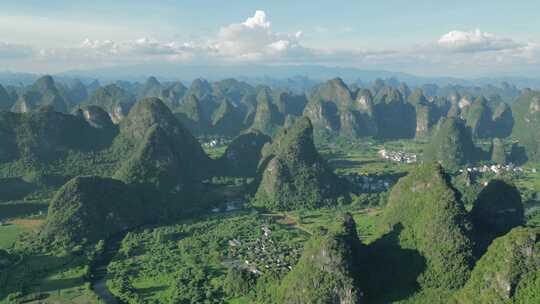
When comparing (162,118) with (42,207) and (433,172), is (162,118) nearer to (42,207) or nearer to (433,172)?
(42,207)

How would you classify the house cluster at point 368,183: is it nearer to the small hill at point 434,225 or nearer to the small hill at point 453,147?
the small hill at point 453,147

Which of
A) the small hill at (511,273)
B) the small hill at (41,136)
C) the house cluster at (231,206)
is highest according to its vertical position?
the small hill at (41,136)

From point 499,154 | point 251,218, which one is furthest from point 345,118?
point 251,218

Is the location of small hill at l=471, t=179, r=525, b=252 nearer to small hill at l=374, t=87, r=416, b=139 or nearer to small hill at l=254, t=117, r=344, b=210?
small hill at l=254, t=117, r=344, b=210

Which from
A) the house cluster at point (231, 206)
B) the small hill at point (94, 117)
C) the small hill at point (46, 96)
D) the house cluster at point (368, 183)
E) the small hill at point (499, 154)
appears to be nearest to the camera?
the house cluster at point (231, 206)

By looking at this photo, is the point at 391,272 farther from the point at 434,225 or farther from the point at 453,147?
the point at 453,147

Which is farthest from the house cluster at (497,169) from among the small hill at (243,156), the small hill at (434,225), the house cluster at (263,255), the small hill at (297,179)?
the house cluster at (263,255)
